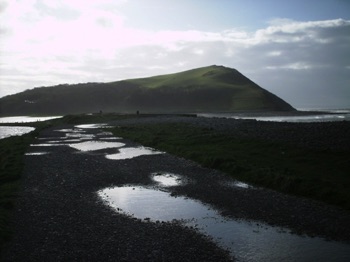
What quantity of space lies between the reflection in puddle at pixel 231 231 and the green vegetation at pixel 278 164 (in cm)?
649

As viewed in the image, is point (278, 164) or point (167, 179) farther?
point (278, 164)

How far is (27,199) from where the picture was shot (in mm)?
21750

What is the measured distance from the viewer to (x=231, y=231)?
1675 centimetres

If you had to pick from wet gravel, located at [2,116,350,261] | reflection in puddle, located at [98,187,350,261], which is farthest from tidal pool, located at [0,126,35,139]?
reflection in puddle, located at [98,187,350,261]

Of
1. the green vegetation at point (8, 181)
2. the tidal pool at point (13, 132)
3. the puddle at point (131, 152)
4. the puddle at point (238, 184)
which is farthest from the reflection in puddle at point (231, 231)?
the tidal pool at point (13, 132)

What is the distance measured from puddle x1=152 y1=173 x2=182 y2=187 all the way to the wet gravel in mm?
770

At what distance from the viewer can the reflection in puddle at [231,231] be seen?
14000 mm

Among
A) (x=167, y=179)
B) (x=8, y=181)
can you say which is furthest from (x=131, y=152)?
(x=8, y=181)

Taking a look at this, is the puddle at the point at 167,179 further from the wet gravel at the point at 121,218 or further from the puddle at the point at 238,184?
the puddle at the point at 238,184

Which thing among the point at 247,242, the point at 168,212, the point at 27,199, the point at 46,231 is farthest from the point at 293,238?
the point at 27,199

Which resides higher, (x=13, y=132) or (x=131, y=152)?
(x=13, y=132)

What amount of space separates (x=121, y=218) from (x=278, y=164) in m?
16.7

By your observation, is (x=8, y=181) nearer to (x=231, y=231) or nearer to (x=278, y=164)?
(x=231, y=231)

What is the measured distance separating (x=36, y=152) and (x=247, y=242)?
36.0 meters
